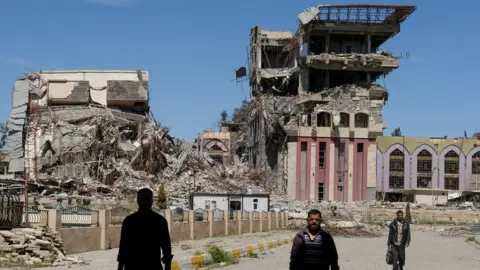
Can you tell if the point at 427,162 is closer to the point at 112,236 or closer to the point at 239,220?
the point at 239,220

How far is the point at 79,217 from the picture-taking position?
72.3ft

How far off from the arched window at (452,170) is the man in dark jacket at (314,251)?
83.4m

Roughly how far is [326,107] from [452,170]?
2095 centimetres

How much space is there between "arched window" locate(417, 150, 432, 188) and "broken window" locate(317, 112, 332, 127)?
1545 cm

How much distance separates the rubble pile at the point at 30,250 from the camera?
56.4 feet

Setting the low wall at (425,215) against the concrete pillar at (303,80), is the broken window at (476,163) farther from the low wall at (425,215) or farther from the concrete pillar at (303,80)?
the concrete pillar at (303,80)

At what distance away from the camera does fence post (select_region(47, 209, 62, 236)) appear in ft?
63.2

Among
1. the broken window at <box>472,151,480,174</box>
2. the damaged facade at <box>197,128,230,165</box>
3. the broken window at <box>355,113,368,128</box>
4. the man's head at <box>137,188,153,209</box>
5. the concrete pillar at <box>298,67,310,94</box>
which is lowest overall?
the man's head at <box>137,188,153,209</box>

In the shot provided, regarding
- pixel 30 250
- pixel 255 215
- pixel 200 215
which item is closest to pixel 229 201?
pixel 255 215

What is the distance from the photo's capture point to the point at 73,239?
806 inches

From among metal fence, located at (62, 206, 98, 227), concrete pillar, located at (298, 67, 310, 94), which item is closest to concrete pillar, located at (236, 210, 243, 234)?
metal fence, located at (62, 206, 98, 227)

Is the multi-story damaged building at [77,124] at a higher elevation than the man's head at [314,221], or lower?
higher

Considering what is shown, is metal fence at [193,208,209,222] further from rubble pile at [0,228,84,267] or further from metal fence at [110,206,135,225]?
rubble pile at [0,228,84,267]

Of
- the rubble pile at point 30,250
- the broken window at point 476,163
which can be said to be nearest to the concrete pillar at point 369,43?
the broken window at point 476,163
